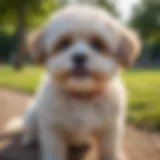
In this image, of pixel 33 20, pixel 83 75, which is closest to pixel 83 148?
pixel 83 75

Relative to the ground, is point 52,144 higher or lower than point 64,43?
lower

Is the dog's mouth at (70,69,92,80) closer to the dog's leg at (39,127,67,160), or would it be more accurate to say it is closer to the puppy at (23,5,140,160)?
the puppy at (23,5,140,160)

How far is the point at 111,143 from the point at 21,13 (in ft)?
71.0

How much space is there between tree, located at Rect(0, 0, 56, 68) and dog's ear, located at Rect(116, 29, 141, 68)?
1969cm

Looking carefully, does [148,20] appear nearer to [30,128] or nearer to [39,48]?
[30,128]

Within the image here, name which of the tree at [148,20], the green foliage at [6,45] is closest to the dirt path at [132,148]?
the green foliage at [6,45]

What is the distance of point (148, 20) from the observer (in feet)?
136

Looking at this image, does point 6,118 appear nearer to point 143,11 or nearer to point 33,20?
point 33,20

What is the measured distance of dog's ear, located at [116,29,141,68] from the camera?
320 cm

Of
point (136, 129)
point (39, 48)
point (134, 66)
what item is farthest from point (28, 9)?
point (39, 48)

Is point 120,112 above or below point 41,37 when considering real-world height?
below

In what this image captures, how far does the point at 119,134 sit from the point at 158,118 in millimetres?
2005

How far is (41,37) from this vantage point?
10.6 ft

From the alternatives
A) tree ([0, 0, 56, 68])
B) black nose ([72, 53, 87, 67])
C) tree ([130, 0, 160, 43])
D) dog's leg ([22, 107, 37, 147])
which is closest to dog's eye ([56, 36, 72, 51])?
black nose ([72, 53, 87, 67])
